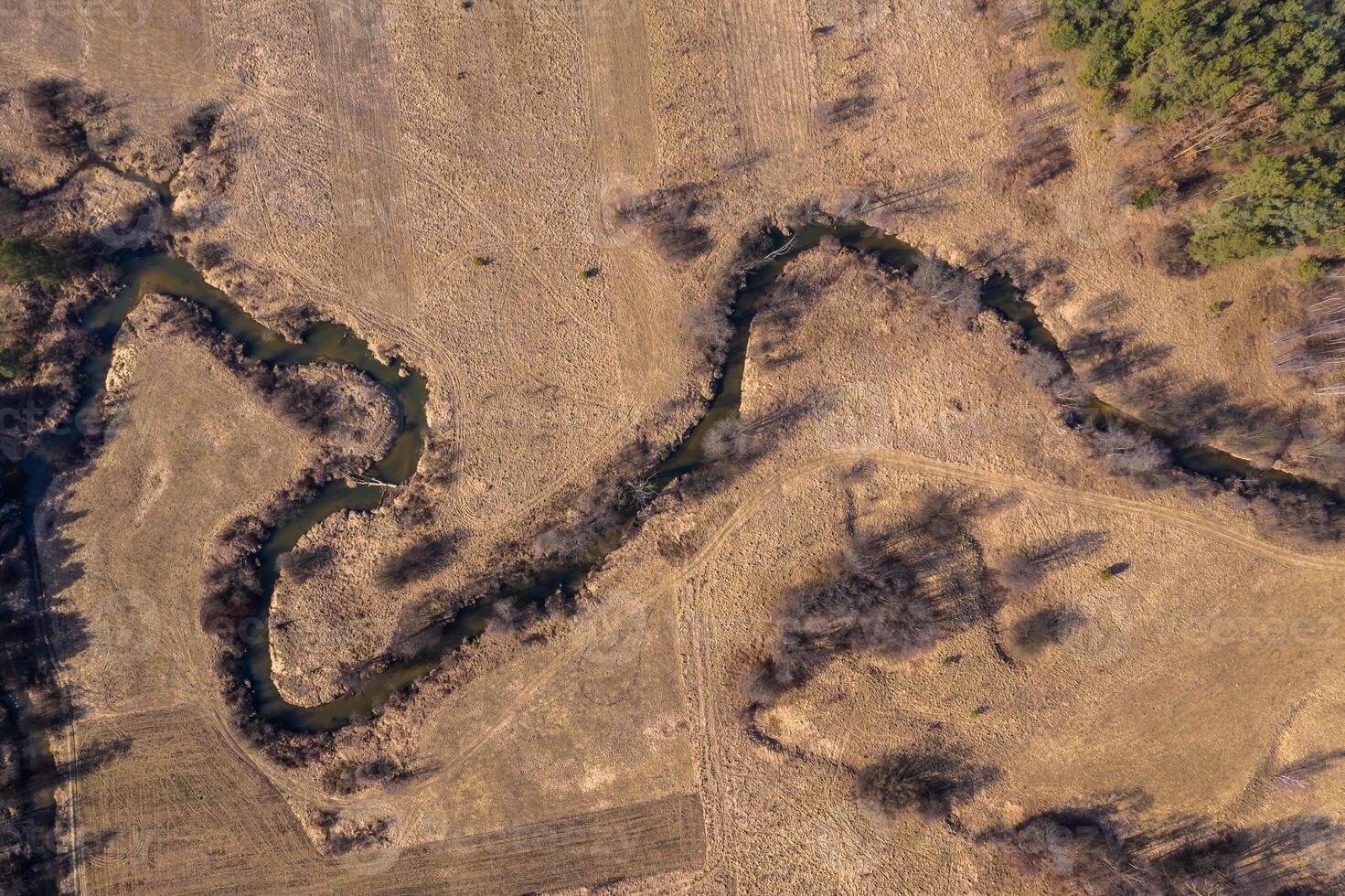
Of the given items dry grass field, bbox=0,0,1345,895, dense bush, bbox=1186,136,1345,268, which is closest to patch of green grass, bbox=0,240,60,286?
dry grass field, bbox=0,0,1345,895

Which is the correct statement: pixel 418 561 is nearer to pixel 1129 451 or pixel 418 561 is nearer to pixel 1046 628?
pixel 1046 628

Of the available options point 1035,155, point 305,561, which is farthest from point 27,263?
point 1035,155

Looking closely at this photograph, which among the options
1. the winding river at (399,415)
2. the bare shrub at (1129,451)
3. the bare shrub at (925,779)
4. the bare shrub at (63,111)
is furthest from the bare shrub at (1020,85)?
the bare shrub at (63,111)

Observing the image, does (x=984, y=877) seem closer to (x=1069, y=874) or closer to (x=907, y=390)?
(x=1069, y=874)

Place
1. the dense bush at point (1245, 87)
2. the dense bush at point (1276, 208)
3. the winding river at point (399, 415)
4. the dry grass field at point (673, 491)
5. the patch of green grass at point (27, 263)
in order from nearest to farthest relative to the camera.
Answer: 1. the dense bush at point (1245, 87)
2. the dense bush at point (1276, 208)
3. the patch of green grass at point (27, 263)
4. the dry grass field at point (673, 491)
5. the winding river at point (399, 415)

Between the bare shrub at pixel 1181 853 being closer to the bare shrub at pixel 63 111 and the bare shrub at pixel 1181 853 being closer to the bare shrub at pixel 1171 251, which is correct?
the bare shrub at pixel 1171 251

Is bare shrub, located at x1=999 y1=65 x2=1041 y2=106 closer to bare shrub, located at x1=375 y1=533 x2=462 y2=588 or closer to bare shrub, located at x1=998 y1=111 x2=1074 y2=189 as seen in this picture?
bare shrub, located at x1=998 y1=111 x2=1074 y2=189
